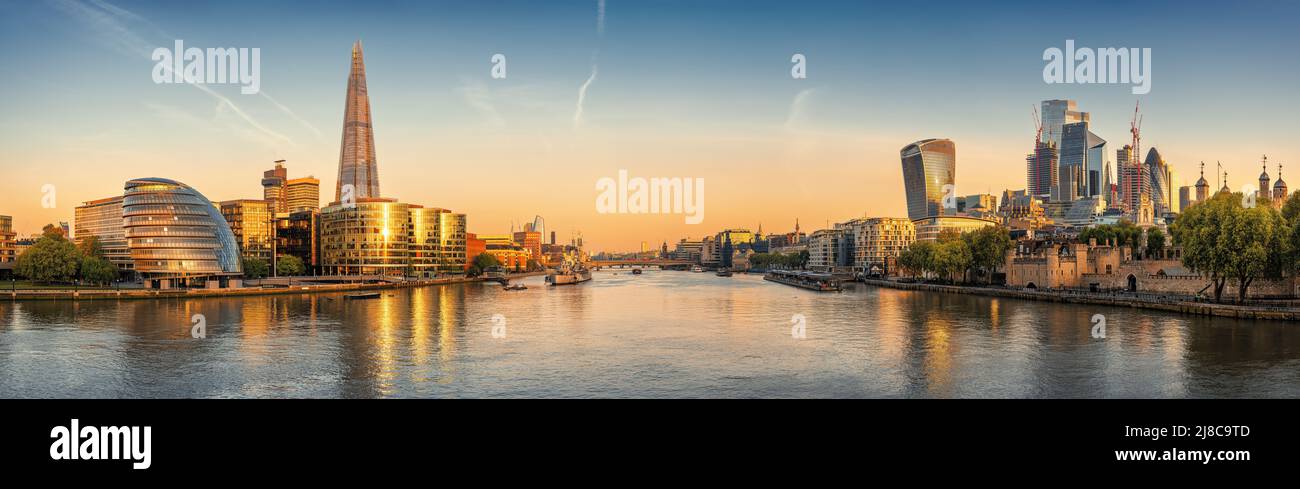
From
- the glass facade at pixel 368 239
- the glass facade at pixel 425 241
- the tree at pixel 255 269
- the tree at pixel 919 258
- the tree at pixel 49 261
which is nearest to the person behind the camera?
the tree at pixel 49 261

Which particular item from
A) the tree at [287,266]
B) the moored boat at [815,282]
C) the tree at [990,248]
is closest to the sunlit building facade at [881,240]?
the moored boat at [815,282]

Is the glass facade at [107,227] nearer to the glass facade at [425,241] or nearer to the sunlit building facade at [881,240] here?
the glass facade at [425,241]

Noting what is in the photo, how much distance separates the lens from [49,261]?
76.9 metres

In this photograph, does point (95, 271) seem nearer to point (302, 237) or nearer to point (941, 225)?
point (302, 237)

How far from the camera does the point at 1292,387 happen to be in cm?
2322

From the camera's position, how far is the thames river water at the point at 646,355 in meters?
24.1

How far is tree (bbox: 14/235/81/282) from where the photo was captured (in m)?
76.9

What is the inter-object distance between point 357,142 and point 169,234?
336 ft

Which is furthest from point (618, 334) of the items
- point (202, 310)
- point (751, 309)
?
point (202, 310)

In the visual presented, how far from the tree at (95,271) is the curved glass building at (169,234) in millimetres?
2950

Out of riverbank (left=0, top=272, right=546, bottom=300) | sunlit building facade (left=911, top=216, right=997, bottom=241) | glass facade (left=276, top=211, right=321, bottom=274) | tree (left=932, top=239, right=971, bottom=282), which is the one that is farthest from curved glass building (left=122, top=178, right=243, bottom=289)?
sunlit building facade (left=911, top=216, right=997, bottom=241)

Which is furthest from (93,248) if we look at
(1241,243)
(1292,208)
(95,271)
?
(1292,208)
